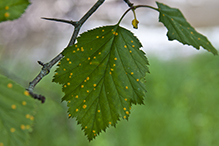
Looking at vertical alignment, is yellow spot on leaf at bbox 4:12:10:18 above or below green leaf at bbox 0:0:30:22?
below

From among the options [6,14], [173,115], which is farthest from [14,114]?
[173,115]

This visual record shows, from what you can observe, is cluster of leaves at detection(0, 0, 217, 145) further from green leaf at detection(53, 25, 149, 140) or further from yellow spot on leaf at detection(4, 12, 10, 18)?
yellow spot on leaf at detection(4, 12, 10, 18)

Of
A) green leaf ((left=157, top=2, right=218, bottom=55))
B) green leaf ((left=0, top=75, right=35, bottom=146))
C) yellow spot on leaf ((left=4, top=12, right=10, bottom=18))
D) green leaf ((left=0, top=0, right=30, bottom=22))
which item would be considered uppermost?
green leaf ((left=157, top=2, right=218, bottom=55))

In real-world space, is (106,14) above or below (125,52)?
above

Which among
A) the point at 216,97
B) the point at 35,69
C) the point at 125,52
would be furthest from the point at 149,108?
the point at 125,52

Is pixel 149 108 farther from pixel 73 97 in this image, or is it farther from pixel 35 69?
pixel 73 97

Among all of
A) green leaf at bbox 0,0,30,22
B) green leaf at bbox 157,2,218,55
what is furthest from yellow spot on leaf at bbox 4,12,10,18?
green leaf at bbox 157,2,218,55
